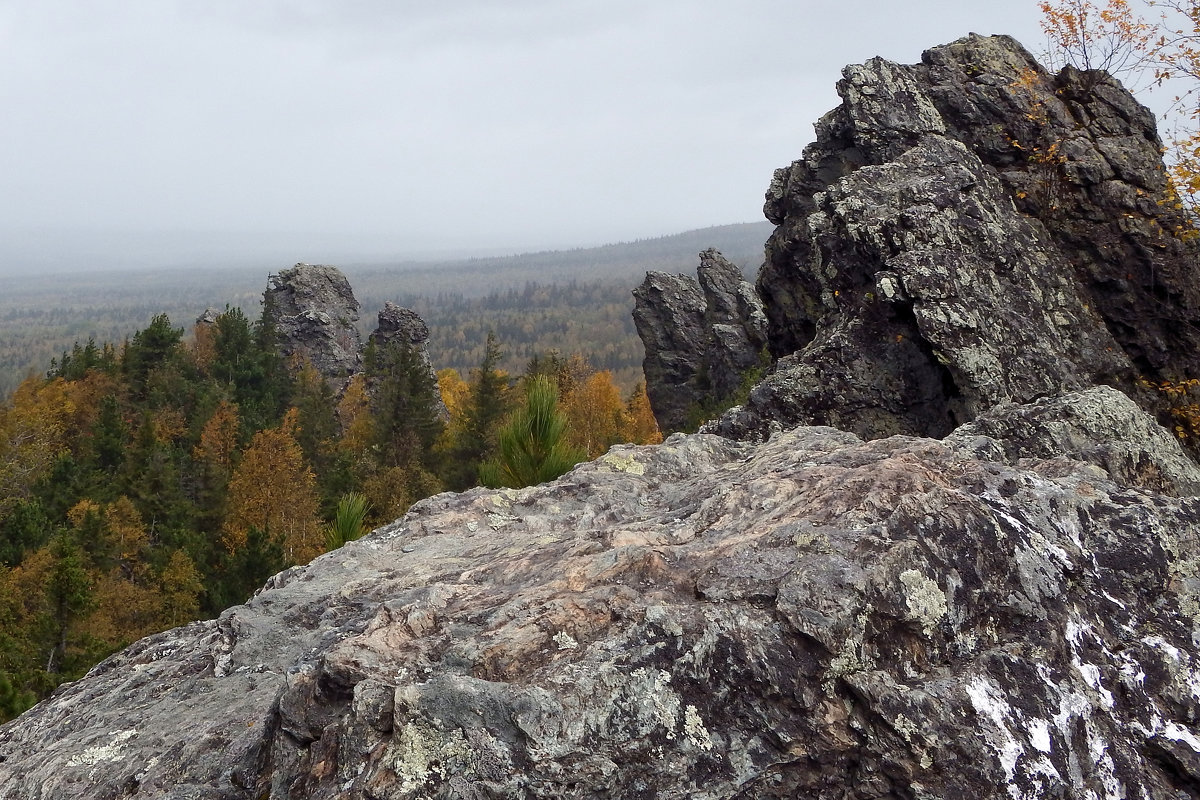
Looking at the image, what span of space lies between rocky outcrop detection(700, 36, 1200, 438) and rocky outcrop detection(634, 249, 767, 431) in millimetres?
33601

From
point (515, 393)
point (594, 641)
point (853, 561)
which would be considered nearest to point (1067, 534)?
point (853, 561)

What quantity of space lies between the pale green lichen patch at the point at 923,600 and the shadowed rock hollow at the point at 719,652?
0.05 ft

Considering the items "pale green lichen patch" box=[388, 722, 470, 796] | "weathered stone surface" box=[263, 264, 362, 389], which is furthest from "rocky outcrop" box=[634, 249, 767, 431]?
"pale green lichen patch" box=[388, 722, 470, 796]

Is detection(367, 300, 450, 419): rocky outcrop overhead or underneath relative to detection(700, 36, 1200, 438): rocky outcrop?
underneath

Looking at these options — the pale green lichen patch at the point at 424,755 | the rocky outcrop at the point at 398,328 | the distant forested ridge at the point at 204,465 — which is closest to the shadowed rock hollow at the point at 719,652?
the pale green lichen patch at the point at 424,755

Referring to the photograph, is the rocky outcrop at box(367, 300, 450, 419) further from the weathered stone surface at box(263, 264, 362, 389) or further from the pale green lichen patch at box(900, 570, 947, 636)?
the pale green lichen patch at box(900, 570, 947, 636)

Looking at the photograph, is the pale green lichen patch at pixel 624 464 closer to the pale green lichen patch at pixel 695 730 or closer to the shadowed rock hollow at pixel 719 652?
the shadowed rock hollow at pixel 719 652

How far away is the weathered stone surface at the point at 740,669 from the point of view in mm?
3418

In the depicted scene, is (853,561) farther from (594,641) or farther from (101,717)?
(101,717)

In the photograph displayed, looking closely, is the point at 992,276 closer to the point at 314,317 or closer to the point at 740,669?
the point at 740,669

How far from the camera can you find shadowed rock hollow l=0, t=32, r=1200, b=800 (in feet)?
11.3

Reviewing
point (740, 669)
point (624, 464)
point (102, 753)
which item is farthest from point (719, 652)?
point (624, 464)

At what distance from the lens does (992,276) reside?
10695 mm

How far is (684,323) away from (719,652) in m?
47.7
